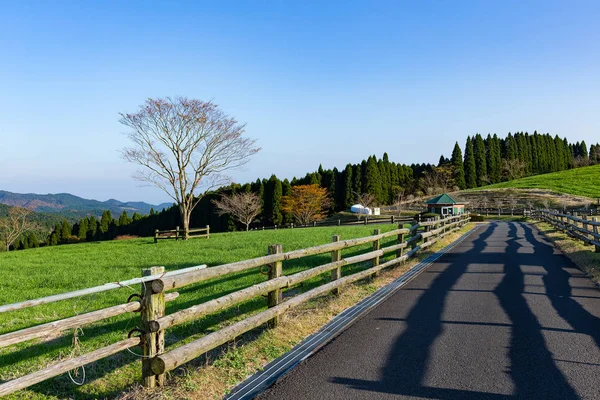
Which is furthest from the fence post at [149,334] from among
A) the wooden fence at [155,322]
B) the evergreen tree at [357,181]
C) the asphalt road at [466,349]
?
the evergreen tree at [357,181]

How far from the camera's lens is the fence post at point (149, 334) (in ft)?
12.8

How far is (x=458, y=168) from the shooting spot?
87.2 metres

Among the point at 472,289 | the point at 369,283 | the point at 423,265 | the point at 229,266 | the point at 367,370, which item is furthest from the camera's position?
the point at 423,265

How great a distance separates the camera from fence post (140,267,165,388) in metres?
3.90

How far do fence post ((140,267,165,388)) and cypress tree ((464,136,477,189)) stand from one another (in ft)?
302

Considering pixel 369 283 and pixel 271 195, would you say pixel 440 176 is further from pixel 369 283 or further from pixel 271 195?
pixel 369 283

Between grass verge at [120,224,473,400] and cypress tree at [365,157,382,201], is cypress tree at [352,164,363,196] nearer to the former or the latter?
cypress tree at [365,157,382,201]

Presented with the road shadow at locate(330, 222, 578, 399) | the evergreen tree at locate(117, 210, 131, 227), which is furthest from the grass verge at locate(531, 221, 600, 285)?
the evergreen tree at locate(117, 210, 131, 227)

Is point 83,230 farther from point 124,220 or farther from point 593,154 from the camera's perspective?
point 593,154

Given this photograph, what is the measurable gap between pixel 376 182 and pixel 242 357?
244 ft

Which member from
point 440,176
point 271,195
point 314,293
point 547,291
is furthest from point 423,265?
point 440,176

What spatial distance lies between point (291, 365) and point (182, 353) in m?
1.24

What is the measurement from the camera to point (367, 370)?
4387 millimetres

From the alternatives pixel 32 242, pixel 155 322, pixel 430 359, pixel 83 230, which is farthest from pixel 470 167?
pixel 155 322
